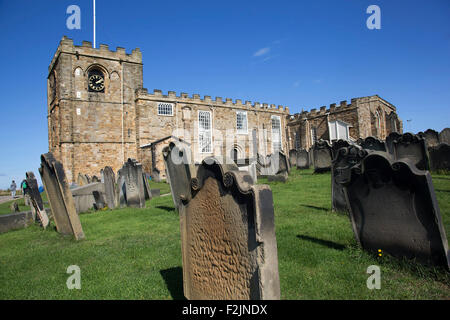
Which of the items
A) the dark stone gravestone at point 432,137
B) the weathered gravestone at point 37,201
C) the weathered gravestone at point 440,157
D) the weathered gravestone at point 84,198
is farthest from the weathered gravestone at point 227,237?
the dark stone gravestone at point 432,137

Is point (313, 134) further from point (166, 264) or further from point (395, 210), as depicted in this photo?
point (166, 264)

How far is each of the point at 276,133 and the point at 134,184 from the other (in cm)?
2948

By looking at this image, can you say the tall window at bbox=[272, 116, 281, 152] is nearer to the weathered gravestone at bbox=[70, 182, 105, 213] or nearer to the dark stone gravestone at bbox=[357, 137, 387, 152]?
the dark stone gravestone at bbox=[357, 137, 387, 152]

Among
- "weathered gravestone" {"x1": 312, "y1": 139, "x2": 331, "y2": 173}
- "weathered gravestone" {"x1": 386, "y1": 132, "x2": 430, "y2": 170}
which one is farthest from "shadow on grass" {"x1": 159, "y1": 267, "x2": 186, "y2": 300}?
"weathered gravestone" {"x1": 312, "y1": 139, "x2": 331, "y2": 173}

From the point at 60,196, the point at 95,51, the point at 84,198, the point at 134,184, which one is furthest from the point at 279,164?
the point at 95,51

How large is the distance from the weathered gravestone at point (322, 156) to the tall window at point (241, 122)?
63.7 ft

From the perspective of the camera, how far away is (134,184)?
30.9 ft

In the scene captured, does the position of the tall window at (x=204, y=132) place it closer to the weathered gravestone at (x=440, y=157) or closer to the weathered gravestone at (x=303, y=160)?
the weathered gravestone at (x=303, y=160)

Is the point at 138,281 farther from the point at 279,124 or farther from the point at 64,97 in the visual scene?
the point at 279,124

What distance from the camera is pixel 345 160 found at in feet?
19.1

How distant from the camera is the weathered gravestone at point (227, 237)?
77.5 inches
